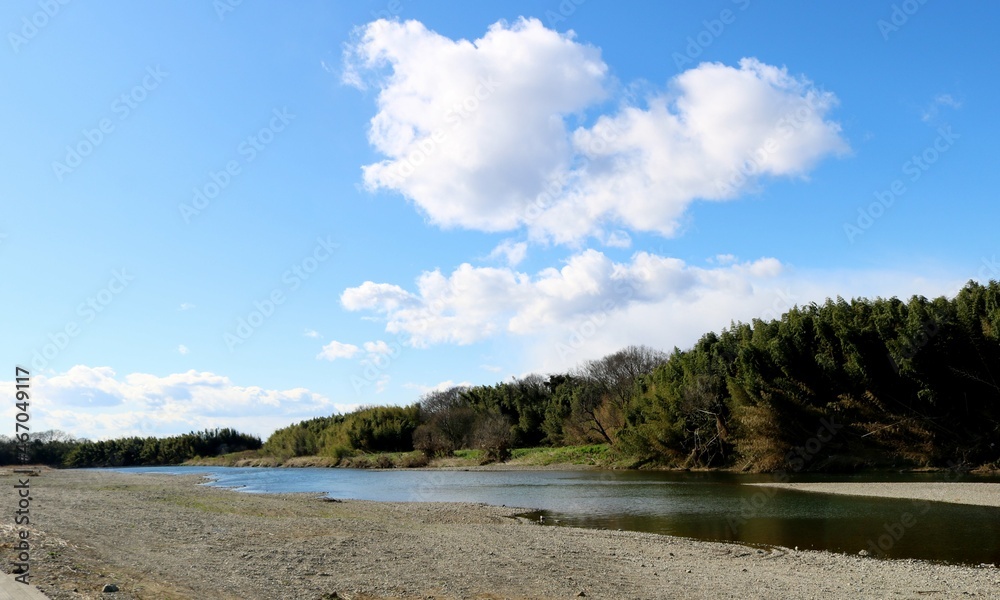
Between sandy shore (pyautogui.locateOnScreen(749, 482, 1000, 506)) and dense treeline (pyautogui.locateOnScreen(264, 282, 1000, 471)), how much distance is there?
1279 cm

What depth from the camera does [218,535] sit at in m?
20.5

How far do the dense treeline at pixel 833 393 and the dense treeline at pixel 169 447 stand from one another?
123 m

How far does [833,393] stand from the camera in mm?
55500

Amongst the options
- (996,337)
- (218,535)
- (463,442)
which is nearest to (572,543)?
(218,535)

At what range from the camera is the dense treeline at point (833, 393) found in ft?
159

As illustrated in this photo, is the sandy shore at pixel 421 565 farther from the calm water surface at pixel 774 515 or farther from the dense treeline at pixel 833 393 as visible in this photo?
the dense treeline at pixel 833 393

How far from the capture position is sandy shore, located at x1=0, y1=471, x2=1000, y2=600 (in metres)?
13.3

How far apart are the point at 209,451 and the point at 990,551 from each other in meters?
177

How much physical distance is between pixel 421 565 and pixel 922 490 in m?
30.6

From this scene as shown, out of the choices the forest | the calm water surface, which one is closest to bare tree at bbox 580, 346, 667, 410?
the forest

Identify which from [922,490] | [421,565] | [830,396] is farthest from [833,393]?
[421,565]

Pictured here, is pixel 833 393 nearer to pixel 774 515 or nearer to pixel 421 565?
pixel 774 515

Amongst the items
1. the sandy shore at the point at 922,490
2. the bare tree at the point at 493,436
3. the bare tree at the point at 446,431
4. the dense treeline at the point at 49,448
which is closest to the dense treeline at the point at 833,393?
the sandy shore at the point at 922,490

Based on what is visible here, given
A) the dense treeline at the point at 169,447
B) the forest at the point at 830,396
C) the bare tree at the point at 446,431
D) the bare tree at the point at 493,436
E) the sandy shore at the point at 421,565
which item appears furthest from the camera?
the dense treeline at the point at 169,447
